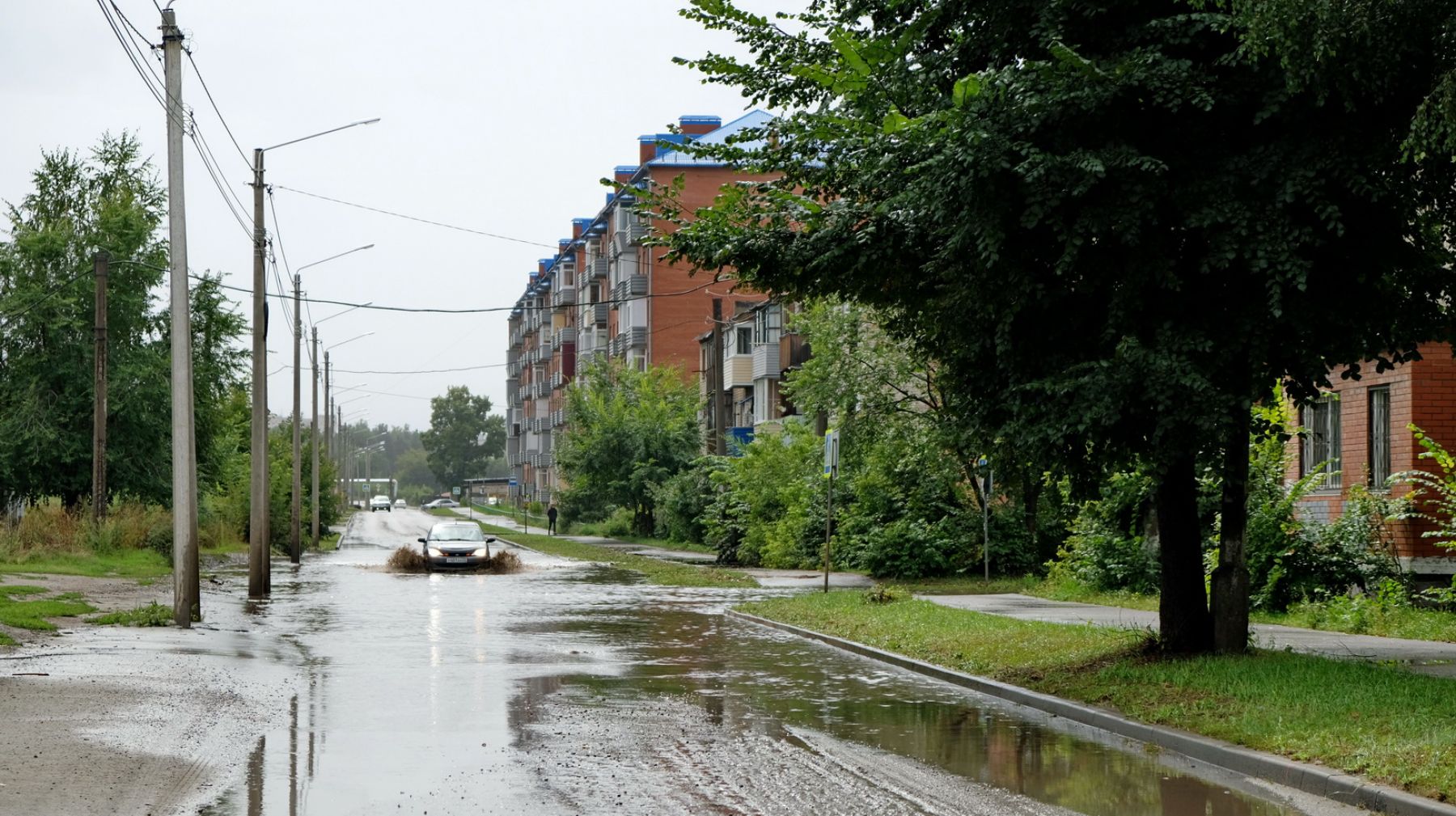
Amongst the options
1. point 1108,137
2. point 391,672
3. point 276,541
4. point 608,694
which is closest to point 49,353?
point 276,541

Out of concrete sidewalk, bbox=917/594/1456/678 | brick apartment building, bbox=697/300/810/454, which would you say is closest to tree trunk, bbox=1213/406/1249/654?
concrete sidewalk, bbox=917/594/1456/678

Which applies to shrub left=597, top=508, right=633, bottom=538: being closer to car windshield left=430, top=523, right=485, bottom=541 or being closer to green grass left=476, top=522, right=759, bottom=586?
green grass left=476, top=522, right=759, bottom=586

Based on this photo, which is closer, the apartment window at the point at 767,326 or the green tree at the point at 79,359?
the green tree at the point at 79,359

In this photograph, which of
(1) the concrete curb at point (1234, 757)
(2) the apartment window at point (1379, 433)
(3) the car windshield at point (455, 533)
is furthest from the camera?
(3) the car windshield at point (455, 533)

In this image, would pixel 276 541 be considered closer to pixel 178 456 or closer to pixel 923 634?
pixel 178 456

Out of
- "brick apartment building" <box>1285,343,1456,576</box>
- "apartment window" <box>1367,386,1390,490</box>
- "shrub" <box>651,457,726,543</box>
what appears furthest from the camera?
"shrub" <box>651,457,726,543</box>

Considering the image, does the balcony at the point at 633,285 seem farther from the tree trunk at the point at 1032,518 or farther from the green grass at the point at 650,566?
the tree trunk at the point at 1032,518

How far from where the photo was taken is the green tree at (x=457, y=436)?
627 feet

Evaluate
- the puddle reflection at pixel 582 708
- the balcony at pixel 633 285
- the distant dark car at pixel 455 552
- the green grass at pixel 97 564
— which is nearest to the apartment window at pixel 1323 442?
the puddle reflection at pixel 582 708

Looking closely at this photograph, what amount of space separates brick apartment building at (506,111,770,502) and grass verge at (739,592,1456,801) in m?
31.1

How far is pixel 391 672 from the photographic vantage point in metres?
15.7

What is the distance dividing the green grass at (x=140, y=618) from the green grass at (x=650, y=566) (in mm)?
13727

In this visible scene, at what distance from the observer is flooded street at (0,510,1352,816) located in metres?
8.76

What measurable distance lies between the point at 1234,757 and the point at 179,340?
1571 centimetres
